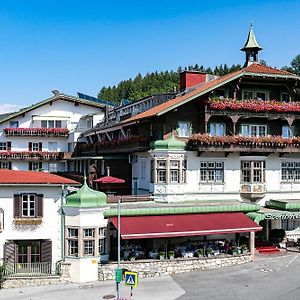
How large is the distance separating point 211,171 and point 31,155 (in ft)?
102

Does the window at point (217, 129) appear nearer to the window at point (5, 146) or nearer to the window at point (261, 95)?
the window at point (261, 95)

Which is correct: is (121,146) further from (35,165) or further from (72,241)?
(35,165)

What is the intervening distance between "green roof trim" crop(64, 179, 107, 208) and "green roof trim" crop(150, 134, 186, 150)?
7.31 meters

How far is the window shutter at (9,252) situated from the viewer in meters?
30.5

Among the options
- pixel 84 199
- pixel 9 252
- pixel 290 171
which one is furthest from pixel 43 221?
pixel 290 171

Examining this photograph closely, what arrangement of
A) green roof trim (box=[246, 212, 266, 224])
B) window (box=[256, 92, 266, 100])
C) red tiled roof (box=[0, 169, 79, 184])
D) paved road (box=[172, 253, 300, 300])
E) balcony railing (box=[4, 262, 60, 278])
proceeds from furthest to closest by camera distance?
1. window (box=[256, 92, 266, 100])
2. green roof trim (box=[246, 212, 266, 224])
3. red tiled roof (box=[0, 169, 79, 184])
4. balcony railing (box=[4, 262, 60, 278])
5. paved road (box=[172, 253, 300, 300])

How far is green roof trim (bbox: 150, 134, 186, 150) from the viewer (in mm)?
36562

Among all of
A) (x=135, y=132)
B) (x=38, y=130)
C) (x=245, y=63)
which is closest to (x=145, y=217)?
(x=135, y=132)

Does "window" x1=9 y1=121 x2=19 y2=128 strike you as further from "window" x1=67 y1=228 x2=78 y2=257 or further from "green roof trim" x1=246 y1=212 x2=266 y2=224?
"green roof trim" x1=246 y1=212 x2=266 y2=224

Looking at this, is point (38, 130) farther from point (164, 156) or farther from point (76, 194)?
point (76, 194)

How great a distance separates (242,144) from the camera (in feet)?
124

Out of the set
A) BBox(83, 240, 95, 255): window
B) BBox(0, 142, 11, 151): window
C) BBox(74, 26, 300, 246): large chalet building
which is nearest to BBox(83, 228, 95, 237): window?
BBox(83, 240, 95, 255): window

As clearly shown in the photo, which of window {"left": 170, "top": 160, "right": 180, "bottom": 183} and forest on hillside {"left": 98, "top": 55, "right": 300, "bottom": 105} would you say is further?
forest on hillside {"left": 98, "top": 55, "right": 300, "bottom": 105}

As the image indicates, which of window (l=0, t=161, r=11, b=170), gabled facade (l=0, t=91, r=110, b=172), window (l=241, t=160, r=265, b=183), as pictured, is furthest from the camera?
window (l=0, t=161, r=11, b=170)
